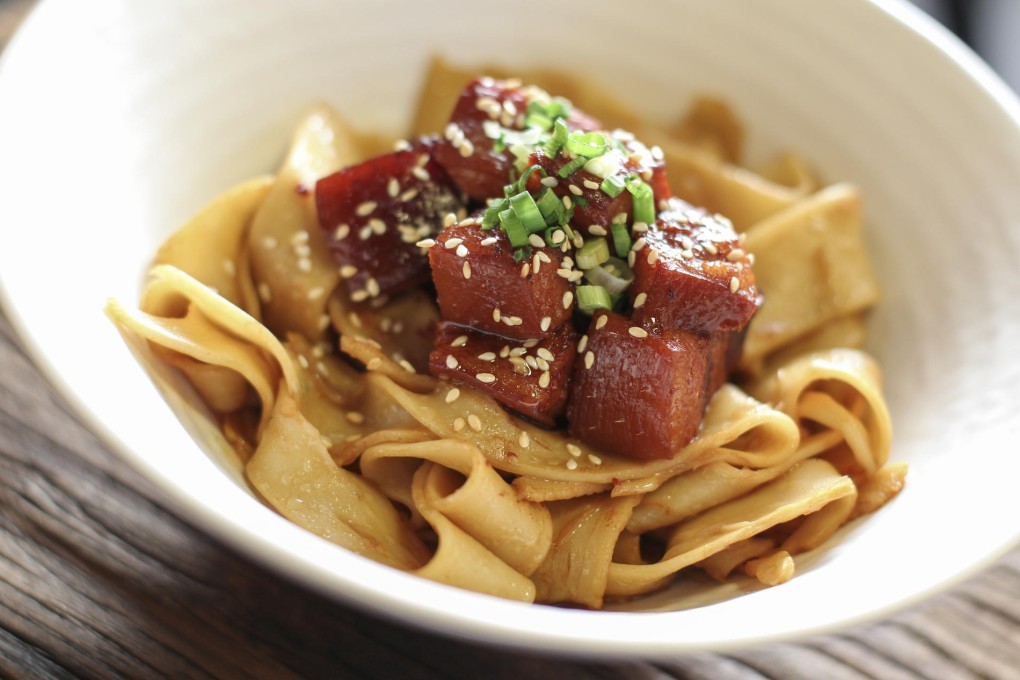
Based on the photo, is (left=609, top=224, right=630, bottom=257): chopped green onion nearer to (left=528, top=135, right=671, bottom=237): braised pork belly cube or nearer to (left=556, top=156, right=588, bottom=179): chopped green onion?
(left=528, top=135, right=671, bottom=237): braised pork belly cube

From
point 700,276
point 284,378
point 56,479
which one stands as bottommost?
point 56,479

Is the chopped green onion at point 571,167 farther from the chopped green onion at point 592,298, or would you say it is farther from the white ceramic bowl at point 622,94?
the white ceramic bowl at point 622,94

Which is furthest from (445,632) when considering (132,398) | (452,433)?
(132,398)

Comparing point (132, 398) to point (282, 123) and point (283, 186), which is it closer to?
point (283, 186)

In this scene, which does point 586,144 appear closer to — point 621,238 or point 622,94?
point 621,238

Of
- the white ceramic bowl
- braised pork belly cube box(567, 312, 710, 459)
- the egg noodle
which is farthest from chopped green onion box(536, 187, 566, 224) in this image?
the white ceramic bowl
